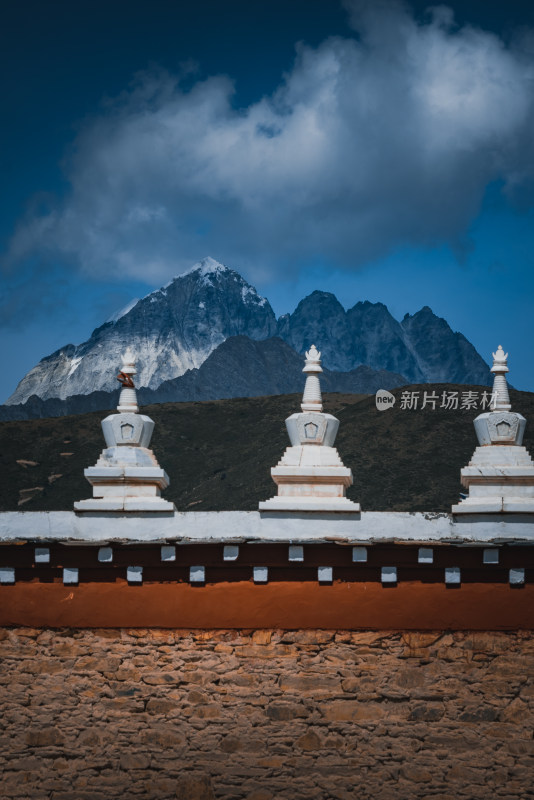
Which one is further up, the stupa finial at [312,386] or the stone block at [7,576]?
the stupa finial at [312,386]

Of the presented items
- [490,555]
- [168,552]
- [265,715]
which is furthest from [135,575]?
[490,555]

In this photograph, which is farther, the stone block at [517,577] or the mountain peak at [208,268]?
the mountain peak at [208,268]

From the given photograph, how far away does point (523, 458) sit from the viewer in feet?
42.2

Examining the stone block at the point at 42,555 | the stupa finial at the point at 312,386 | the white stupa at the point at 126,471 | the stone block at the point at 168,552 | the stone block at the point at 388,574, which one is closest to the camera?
the stone block at the point at 388,574

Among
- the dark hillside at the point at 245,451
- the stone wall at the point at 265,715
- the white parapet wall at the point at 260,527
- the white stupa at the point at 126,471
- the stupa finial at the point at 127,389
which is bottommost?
the stone wall at the point at 265,715

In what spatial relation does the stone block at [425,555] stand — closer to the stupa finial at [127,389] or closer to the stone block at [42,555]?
the stone block at [42,555]

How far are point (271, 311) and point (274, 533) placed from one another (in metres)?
152

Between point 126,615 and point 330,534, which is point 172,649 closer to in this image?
point 126,615

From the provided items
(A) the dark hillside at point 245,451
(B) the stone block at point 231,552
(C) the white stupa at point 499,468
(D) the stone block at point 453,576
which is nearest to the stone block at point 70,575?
(B) the stone block at point 231,552

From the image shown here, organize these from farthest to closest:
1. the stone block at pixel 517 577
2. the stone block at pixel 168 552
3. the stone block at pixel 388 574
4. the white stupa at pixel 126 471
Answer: the white stupa at pixel 126 471 < the stone block at pixel 168 552 < the stone block at pixel 388 574 < the stone block at pixel 517 577

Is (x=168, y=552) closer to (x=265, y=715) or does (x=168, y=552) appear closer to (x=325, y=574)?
(x=325, y=574)

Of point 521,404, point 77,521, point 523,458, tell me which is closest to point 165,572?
point 77,521

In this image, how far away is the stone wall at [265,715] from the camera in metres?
10.7

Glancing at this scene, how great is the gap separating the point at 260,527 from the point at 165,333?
134m
